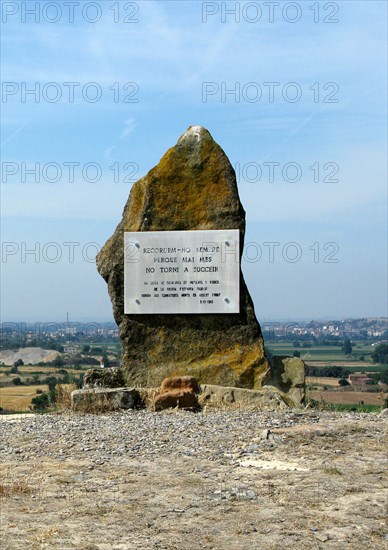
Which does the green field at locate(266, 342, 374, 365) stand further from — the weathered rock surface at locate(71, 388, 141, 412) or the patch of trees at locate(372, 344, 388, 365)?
the weathered rock surface at locate(71, 388, 141, 412)

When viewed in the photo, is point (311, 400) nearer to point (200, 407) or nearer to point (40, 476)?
point (200, 407)

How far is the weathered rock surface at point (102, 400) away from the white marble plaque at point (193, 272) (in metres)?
1.69

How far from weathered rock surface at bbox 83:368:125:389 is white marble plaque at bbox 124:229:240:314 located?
44.5 inches

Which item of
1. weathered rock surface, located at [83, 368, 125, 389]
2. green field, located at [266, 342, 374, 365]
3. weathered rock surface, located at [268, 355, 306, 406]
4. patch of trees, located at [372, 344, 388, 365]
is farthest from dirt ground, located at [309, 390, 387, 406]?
patch of trees, located at [372, 344, 388, 365]

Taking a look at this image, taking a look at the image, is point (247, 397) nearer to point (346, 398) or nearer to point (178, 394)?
point (178, 394)

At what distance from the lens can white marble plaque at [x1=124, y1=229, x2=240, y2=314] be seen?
39.4 ft

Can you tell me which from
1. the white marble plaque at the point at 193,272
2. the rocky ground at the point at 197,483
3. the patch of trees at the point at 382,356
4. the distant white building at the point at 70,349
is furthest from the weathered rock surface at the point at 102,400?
the distant white building at the point at 70,349

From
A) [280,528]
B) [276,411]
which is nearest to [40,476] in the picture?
[280,528]

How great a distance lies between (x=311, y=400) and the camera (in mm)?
12117

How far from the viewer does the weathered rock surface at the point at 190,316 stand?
471 inches

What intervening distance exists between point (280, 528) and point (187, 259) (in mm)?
6904

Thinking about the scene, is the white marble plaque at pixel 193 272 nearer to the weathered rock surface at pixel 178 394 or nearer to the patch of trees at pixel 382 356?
the weathered rock surface at pixel 178 394

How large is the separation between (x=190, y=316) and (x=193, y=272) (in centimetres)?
72

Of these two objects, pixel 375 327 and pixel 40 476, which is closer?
pixel 40 476
